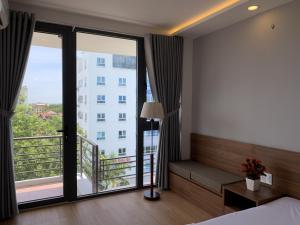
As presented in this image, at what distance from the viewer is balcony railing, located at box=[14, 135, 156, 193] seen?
3.30m

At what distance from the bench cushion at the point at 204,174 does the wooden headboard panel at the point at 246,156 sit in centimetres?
14

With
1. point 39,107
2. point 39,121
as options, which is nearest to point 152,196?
point 39,121

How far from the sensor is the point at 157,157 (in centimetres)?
380

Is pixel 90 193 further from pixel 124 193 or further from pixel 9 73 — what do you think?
pixel 9 73

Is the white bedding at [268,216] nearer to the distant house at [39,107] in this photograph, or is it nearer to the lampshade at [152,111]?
the lampshade at [152,111]

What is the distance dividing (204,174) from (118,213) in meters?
1.24

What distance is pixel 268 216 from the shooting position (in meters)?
2.00

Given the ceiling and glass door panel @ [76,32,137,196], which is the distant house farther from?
the ceiling

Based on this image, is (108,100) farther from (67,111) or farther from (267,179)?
(267,179)

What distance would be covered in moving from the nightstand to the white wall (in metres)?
0.55

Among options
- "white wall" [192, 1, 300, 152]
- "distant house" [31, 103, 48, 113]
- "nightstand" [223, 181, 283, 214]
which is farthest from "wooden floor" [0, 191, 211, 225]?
"distant house" [31, 103, 48, 113]

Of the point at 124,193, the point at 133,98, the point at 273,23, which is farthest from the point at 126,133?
the point at 273,23

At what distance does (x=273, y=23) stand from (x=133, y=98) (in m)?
2.16

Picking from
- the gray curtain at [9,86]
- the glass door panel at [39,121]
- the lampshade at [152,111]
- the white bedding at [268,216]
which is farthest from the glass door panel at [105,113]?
the white bedding at [268,216]
